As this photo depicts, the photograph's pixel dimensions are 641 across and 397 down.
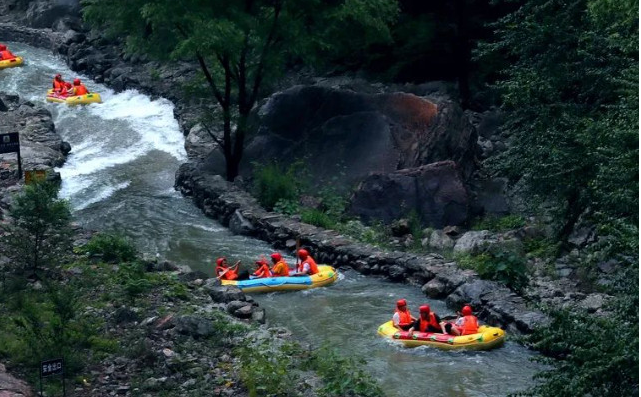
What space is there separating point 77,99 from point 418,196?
15348 millimetres

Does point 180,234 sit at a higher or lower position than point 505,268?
lower

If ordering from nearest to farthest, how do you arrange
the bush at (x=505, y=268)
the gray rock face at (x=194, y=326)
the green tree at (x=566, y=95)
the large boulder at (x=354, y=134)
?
the gray rock face at (x=194, y=326) < the green tree at (x=566, y=95) < the bush at (x=505, y=268) < the large boulder at (x=354, y=134)

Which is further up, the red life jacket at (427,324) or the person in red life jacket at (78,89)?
the person in red life jacket at (78,89)

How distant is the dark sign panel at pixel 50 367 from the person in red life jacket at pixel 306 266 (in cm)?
877

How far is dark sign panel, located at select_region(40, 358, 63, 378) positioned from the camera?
45.9 feet

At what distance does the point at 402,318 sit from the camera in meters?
19.4

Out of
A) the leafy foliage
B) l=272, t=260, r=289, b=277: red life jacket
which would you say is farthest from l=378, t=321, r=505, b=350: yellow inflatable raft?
the leafy foliage

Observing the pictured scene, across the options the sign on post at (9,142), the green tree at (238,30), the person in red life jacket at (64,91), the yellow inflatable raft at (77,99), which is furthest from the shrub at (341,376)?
the person in red life jacket at (64,91)

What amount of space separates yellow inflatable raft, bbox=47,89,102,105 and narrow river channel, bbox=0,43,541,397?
0.83ft

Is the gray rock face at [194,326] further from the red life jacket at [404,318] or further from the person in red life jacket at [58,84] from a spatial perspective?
the person in red life jacket at [58,84]

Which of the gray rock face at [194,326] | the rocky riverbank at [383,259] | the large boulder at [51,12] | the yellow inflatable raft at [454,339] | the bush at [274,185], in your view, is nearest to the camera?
the gray rock face at [194,326]

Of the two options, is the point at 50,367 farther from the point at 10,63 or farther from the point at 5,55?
the point at 5,55

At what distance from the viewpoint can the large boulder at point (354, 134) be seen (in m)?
27.3

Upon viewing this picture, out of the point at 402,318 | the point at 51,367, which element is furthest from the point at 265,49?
the point at 51,367
